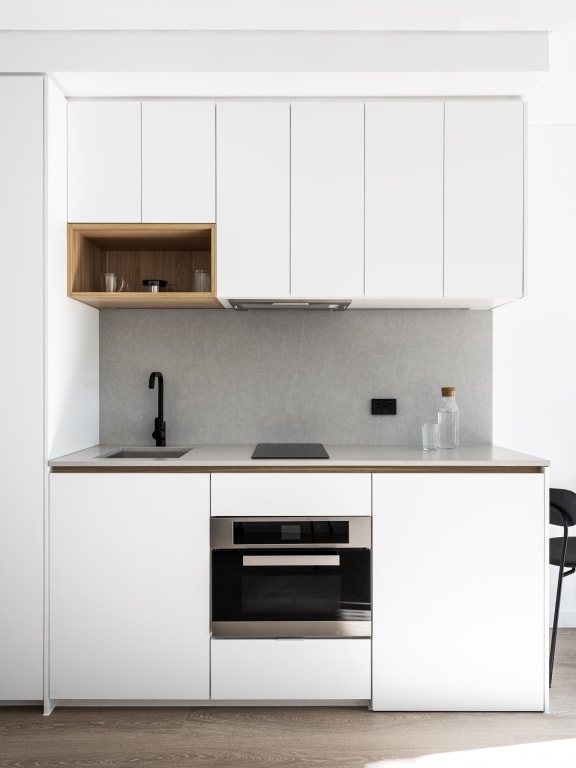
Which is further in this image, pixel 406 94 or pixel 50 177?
pixel 406 94

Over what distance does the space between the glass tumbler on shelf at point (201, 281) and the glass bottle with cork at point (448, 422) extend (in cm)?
115

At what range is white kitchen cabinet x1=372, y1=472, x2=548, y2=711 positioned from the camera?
2225 millimetres

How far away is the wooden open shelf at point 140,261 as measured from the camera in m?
2.46

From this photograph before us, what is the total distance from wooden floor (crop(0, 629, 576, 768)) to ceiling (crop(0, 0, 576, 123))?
8.01 feet

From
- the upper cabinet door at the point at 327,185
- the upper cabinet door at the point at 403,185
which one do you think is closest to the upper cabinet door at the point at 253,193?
the upper cabinet door at the point at 327,185

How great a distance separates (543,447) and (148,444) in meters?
2.02

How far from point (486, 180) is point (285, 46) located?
957mm

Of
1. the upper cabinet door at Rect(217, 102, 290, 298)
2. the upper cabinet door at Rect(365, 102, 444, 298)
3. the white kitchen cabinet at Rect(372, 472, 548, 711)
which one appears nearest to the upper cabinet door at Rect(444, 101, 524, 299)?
the upper cabinet door at Rect(365, 102, 444, 298)

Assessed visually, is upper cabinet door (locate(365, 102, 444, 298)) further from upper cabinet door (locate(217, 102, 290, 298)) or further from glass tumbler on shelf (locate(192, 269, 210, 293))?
glass tumbler on shelf (locate(192, 269, 210, 293))

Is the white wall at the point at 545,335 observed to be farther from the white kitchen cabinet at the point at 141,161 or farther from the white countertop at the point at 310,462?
the white kitchen cabinet at the point at 141,161

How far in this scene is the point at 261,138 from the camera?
7.97ft

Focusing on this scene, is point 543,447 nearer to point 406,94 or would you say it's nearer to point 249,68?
point 406,94

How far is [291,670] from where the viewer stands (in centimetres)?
223

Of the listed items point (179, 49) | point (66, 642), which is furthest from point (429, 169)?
point (66, 642)
